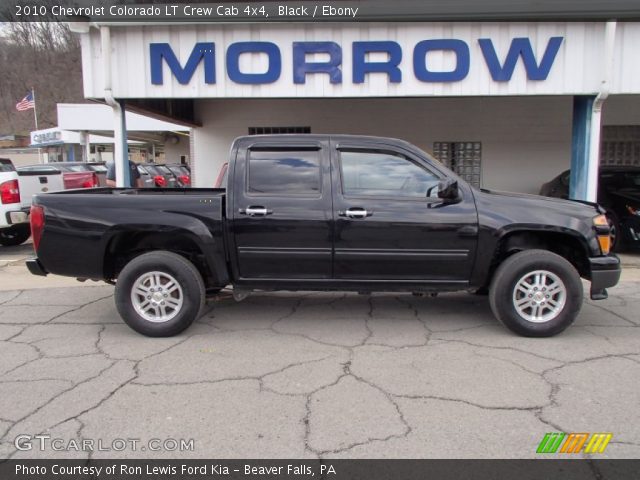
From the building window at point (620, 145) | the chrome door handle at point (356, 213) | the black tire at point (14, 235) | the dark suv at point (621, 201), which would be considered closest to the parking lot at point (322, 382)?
the chrome door handle at point (356, 213)

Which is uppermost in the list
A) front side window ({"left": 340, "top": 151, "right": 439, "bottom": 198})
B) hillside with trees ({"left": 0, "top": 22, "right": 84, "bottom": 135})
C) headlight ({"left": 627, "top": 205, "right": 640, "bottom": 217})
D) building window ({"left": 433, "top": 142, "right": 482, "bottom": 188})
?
hillside with trees ({"left": 0, "top": 22, "right": 84, "bottom": 135})

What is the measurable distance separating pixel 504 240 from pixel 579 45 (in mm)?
4789

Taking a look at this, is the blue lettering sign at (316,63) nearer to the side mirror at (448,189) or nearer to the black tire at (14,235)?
the side mirror at (448,189)

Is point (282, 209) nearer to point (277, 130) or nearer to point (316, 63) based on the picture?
point (316, 63)

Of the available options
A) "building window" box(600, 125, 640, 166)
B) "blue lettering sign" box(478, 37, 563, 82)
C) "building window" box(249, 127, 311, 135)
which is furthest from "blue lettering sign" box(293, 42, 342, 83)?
"building window" box(600, 125, 640, 166)

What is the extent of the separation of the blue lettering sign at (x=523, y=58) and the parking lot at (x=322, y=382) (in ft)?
12.6

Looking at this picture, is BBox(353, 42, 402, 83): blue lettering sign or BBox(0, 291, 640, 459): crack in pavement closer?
BBox(0, 291, 640, 459): crack in pavement

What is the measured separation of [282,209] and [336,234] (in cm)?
54

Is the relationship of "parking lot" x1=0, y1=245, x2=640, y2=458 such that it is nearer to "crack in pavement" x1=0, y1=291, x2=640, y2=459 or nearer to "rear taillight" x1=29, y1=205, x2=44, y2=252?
"crack in pavement" x1=0, y1=291, x2=640, y2=459

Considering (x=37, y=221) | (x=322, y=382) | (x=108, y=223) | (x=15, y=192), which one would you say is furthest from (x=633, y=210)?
(x=15, y=192)

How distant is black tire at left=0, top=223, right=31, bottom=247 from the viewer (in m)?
9.94

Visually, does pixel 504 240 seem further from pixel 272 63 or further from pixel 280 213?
pixel 272 63

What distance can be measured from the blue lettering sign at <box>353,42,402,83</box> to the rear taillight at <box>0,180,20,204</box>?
19.6 feet
